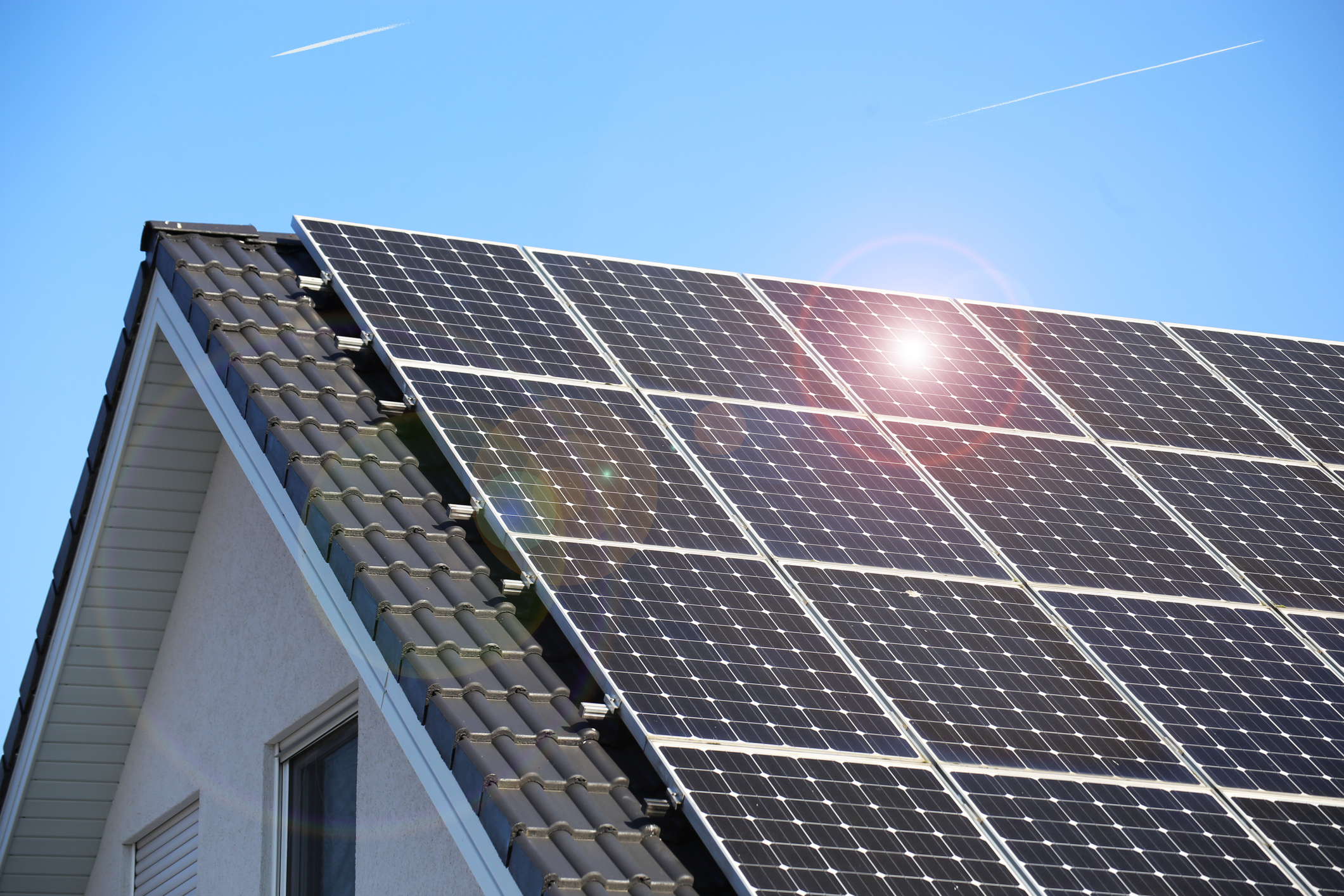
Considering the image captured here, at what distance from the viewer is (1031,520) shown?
1071 cm

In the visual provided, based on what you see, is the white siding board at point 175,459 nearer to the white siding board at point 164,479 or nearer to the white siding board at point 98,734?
the white siding board at point 164,479

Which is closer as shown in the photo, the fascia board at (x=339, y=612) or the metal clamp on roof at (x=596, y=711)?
the fascia board at (x=339, y=612)

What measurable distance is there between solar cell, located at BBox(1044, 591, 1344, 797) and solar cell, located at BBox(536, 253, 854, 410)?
2.96 metres

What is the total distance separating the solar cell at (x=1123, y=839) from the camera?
24.6ft

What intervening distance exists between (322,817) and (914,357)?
6272mm

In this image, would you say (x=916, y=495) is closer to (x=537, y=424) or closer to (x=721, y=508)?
(x=721, y=508)

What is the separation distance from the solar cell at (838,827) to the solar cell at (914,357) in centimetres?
466

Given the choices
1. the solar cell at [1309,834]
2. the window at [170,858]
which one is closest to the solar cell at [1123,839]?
the solar cell at [1309,834]

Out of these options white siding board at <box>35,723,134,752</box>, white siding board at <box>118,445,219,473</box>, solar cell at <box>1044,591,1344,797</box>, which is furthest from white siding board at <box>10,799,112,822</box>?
solar cell at <box>1044,591,1344,797</box>

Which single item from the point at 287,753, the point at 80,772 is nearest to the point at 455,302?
the point at 287,753

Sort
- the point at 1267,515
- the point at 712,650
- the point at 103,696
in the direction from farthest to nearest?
the point at 103,696
the point at 1267,515
the point at 712,650

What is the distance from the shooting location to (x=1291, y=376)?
49.1ft

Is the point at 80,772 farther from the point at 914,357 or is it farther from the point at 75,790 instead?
the point at 914,357

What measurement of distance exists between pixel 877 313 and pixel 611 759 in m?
6.94
